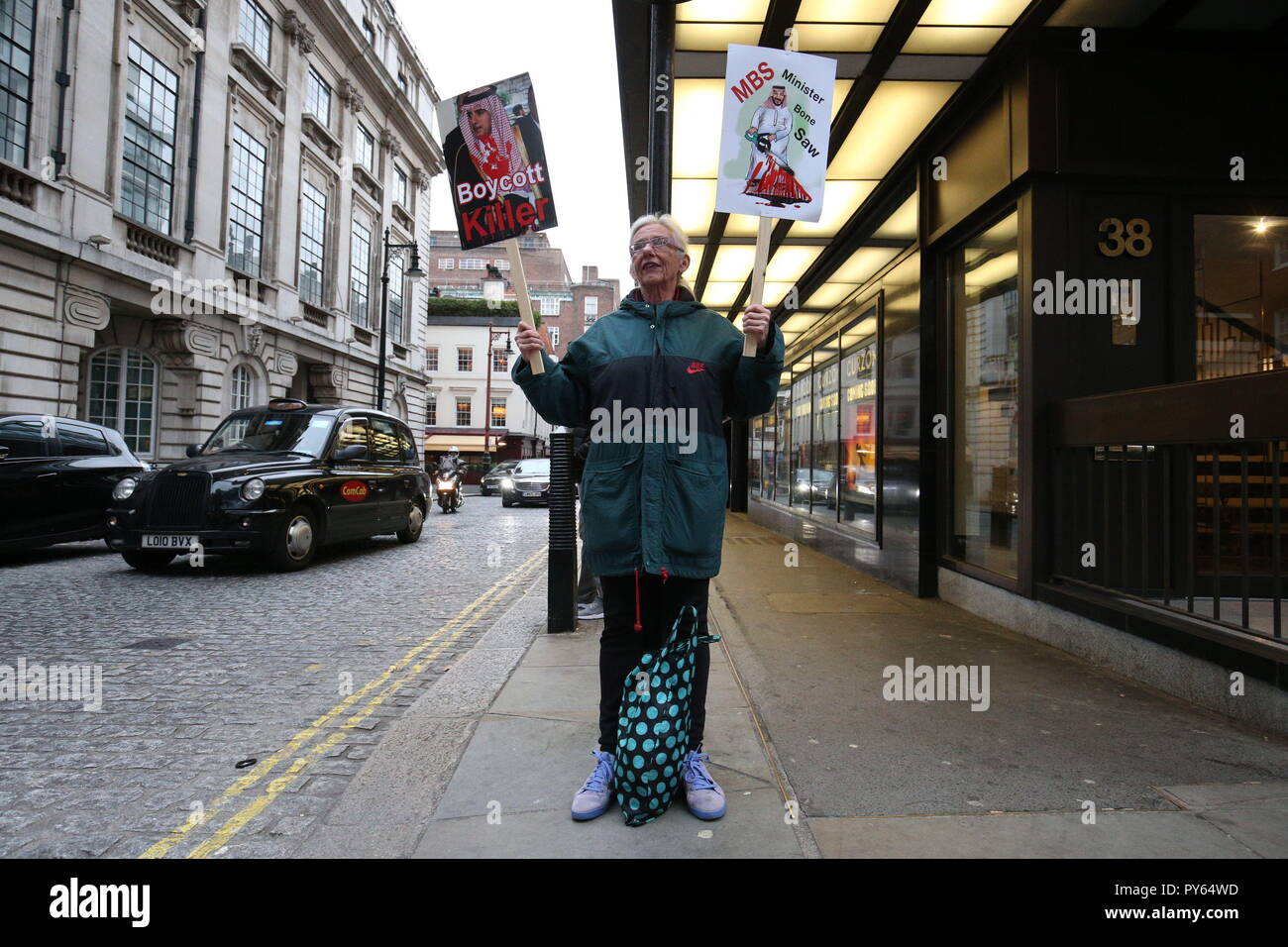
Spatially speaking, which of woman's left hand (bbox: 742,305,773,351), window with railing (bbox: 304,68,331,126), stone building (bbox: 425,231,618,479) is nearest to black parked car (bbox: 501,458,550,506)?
window with railing (bbox: 304,68,331,126)

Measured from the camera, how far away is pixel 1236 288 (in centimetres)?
501

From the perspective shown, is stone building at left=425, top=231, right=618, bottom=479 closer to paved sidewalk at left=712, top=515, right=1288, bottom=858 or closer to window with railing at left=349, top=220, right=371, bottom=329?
window with railing at left=349, top=220, right=371, bottom=329

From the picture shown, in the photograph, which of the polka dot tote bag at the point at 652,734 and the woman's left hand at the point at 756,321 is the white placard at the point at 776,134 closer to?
the woman's left hand at the point at 756,321

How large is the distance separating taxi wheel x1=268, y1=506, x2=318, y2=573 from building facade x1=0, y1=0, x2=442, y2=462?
9.99m

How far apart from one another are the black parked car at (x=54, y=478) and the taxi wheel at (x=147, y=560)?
1186 millimetres

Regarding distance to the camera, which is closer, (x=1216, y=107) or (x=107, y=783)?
(x=107, y=783)

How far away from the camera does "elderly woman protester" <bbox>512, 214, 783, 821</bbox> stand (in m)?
2.41

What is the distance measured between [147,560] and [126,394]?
13.0 meters

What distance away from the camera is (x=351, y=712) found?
3.56m

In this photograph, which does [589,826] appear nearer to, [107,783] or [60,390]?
[107,783]

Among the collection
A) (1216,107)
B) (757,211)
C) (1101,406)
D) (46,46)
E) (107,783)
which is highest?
(46,46)
